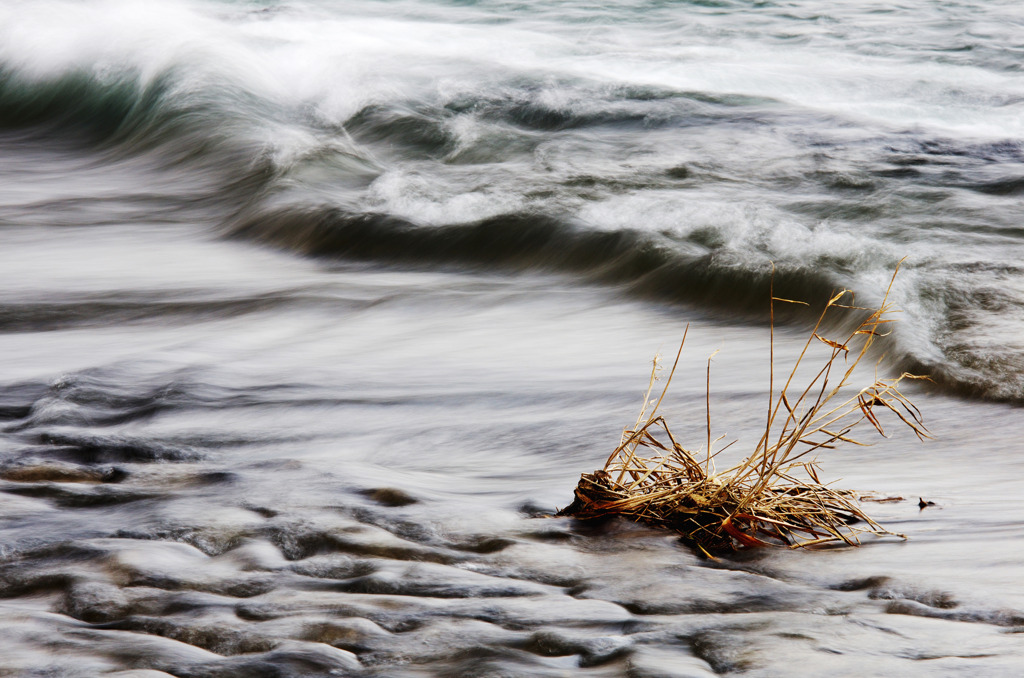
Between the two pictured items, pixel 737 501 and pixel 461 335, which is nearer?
pixel 737 501

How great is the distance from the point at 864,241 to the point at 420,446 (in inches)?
133

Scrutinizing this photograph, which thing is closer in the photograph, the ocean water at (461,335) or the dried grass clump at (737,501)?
the ocean water at (461,335)

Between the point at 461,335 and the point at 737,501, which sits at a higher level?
the point at 461,335

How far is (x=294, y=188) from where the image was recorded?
726cm

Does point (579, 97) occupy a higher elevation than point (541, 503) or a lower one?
higher

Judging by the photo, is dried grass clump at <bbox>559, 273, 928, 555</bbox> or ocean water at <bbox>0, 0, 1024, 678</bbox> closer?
ocean water at <bbox>0, 0, 1024, 678</bbox>

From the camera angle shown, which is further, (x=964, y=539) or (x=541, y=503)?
(x=541, y=503)

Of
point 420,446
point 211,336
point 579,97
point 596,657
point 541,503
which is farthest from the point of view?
point 579,97

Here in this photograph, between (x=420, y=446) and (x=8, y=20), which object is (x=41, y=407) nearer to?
(x=420, y=446)

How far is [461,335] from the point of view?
492cm

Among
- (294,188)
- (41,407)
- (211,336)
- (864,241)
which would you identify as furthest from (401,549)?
(294,188)

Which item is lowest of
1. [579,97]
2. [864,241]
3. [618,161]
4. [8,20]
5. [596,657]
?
[596,657]

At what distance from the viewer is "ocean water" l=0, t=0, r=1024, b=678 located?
2.21 metres

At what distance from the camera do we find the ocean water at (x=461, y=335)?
7.25 feet
